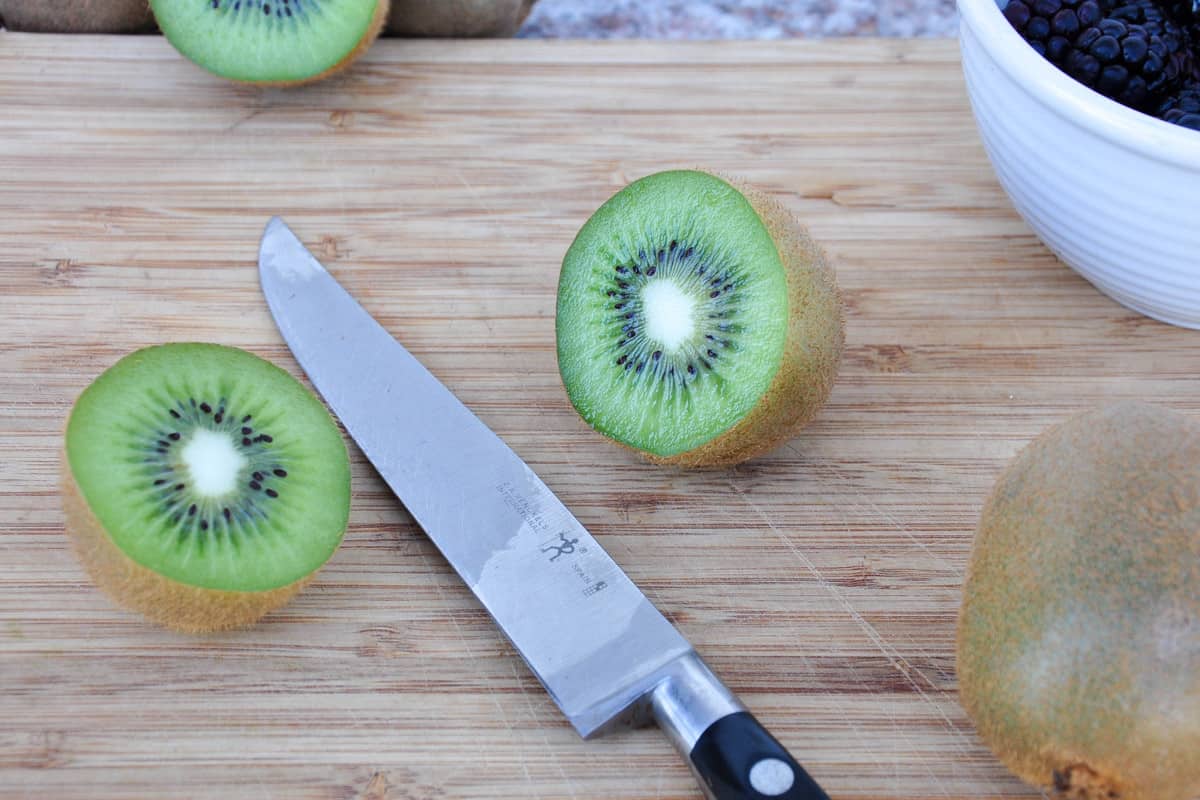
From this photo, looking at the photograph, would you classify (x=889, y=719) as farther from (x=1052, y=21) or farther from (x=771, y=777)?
(x=1052, y=21)

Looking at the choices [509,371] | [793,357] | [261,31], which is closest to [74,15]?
[261,31]

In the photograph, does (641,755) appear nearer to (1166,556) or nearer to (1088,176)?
(1166,556)

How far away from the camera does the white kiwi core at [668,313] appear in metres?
1.28

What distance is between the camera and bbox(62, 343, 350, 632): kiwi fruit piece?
107 cm

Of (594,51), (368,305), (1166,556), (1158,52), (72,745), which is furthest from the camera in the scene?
(594,51)

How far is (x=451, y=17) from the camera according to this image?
1.85m

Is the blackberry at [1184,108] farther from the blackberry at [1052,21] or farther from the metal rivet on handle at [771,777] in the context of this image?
the metal rivet on handle at [771,777]

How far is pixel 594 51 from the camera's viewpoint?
1.82 meters

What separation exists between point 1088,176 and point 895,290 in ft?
1.02

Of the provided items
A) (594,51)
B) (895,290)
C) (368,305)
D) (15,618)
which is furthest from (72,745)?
(594,51)

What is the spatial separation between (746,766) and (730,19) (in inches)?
63.2

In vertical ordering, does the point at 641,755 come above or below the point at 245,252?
below

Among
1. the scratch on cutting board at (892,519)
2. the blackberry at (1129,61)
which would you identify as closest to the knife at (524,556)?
the scratch on cutting board at (892,519)

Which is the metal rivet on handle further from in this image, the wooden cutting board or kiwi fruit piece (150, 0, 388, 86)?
kiwi fruit piece (150, 0, 388, 86)
